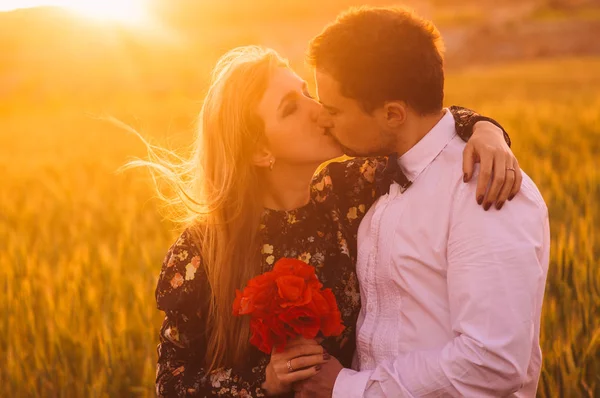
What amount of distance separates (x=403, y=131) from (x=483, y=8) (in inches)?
2332

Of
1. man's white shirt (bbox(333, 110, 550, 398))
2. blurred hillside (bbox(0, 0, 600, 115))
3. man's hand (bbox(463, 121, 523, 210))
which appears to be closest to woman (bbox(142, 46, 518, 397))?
man's white shirt (bbox(333, 110, 550, 398))

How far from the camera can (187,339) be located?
8.50 ft

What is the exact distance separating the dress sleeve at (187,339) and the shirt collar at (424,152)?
2.79 feet

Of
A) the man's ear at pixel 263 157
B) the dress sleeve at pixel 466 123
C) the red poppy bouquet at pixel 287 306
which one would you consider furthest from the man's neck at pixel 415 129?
the man's ear at pixel 263 157

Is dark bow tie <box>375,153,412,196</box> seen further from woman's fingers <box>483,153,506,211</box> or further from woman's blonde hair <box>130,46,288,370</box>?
woman's blonde hair <box>130,46,288,370</box>

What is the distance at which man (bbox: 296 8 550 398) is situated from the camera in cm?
191

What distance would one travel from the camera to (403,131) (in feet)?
7.42

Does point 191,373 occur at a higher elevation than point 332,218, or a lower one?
lower

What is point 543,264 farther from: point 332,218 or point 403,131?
point 332,218

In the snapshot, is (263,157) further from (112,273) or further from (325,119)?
(112,273)

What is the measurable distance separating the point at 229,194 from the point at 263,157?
0.63ft

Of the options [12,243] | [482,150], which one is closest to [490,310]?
[482,150]

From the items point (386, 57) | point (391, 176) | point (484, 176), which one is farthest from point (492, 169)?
point (386, 57)

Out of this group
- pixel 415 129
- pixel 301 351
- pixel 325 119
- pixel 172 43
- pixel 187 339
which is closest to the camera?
pixel 301 351
